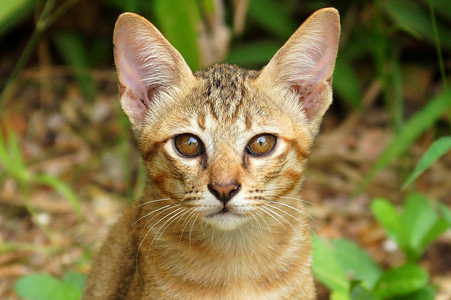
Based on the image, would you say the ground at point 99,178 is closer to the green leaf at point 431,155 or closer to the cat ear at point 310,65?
the green leaf at point 431,155

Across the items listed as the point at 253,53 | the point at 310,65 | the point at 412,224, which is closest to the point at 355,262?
the point at 412,224

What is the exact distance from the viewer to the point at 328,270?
4.02 meters

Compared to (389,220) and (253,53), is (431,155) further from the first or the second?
(253,53)

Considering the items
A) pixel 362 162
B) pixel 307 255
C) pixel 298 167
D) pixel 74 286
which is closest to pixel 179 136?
pixel 298 167

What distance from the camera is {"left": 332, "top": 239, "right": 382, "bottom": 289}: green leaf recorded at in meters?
4.42

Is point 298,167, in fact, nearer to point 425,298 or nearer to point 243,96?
point 243,96

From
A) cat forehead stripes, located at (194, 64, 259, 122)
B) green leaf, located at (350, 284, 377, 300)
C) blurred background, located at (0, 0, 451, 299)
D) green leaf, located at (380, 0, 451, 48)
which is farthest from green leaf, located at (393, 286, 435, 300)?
green leaf, located at (380, 0, 451, 48)

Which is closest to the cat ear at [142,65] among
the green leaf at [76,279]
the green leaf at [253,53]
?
the green leaf at [76,279]

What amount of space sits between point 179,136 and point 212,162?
305mm

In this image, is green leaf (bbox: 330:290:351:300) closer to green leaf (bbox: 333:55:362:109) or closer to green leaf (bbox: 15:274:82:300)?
green leaf (bbox: 15:274:82:300)

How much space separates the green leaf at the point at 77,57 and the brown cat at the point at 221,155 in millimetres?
3527

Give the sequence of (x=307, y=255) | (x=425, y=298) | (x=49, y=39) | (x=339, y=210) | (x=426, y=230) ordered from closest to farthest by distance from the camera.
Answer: (x=307, y=255) < (x=425, y=298) < (x=426, y=230) < (x=339, y=210) < (x=49, y=39)

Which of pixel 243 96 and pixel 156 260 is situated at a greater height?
pixel 243 96

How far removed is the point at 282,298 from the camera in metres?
3.27
